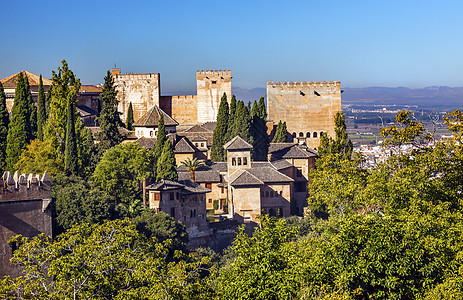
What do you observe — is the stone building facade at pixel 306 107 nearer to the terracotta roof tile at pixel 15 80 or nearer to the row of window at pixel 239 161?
the row of window at pixel 239 161

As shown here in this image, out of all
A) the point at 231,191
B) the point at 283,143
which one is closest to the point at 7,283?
the point at 231,191

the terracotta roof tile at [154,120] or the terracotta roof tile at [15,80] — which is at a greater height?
the terracotta roof tile at [15,80]

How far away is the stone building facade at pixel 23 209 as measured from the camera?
35000mm

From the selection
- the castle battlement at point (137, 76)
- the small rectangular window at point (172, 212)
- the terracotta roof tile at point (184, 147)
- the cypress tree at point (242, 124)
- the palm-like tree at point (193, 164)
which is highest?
the castle battlement at point (137, 76)

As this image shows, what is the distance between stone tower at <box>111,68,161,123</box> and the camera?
85.4 meters

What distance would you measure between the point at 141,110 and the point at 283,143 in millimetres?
21291

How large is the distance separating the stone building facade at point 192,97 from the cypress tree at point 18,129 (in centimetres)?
3010

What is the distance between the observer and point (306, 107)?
84625 millimetres

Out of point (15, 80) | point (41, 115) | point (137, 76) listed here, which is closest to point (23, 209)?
point (41, 115)

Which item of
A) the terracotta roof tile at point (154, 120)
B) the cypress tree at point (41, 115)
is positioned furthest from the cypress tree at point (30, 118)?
the terracotta roof tile at point (154, 120)

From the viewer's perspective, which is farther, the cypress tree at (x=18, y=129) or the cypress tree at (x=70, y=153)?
the cypress tree at (x=18, y=129)

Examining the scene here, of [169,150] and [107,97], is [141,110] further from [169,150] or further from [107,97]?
[169,150]

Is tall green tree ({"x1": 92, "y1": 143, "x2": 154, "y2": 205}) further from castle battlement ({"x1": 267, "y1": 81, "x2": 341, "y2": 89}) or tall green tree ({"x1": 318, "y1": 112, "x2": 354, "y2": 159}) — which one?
castle battlement ({"x1": 267, "y1": 81, "x2": 341, "y2": 89})

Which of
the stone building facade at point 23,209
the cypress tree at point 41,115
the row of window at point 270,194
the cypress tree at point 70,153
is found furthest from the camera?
the row of window at point 270,194
